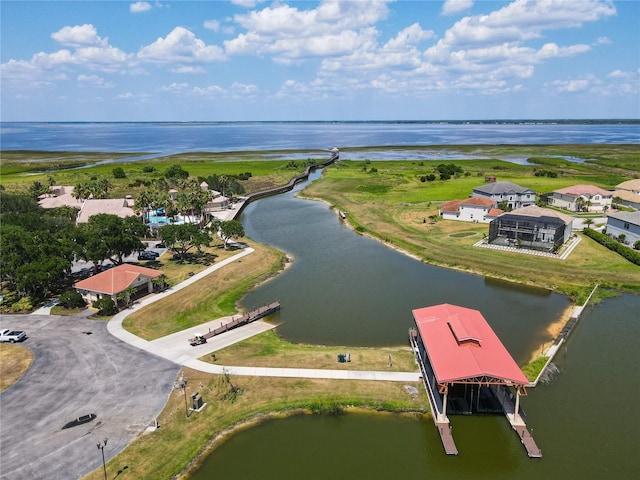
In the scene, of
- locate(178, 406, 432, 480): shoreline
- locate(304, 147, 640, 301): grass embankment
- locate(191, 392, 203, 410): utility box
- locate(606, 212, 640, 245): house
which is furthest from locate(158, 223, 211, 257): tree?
locate(606, 212, 640, 245): house

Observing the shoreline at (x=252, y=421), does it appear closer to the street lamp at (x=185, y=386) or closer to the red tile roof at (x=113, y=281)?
the street lamp at (x=185, y=386)

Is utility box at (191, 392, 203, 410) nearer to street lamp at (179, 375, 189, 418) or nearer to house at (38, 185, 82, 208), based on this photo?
street lamp at (179, 375, 189, 418)

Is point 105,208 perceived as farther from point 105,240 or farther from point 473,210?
point 473,210

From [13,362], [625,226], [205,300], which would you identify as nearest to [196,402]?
[13,362]

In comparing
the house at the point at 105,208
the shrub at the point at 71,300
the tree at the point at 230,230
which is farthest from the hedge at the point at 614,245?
the house at the point at 105,208

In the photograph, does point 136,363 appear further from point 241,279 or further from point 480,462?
point 480,462

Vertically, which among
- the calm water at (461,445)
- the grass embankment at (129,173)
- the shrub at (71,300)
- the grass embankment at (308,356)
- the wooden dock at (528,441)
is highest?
the grass embankment at (129,173)
